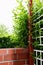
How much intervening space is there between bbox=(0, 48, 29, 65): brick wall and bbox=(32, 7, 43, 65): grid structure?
0.20 meters

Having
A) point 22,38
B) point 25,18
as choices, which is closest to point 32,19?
point 25,18

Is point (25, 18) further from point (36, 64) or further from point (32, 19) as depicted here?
point (36, 64)

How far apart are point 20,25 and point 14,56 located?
0.58 meters

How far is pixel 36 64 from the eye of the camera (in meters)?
3.36

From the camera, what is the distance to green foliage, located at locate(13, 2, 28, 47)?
3.44 meters

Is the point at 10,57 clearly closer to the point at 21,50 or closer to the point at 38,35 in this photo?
the point at 21,50

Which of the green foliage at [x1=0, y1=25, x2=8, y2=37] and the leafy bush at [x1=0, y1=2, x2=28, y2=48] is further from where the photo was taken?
the green foliage at [x1=0, y1=25, x2=8, y2=37]

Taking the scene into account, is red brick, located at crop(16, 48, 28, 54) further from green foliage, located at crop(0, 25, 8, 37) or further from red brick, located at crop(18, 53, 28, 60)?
green foliage, located at crop(0, 25, 8, 37)

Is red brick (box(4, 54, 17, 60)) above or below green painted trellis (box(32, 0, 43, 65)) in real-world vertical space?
below

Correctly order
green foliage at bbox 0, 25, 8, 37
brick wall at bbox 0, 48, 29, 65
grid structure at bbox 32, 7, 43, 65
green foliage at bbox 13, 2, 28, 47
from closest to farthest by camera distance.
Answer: grid structure at bbox 32, 7, 43, 65 < brick wall at bbox 0, 48, 29, 65 < green foliage at bbox 13, 2, 28, 47 < green foliage at bbox 0, 25, 8, 37

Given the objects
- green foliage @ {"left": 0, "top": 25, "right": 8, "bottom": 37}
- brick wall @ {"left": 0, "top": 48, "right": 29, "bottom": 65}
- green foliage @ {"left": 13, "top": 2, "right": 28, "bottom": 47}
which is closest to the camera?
brick wall @ {"left": 0, "top": 48, "right": 29, "bottom": 65}

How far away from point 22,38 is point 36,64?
553 millimetres

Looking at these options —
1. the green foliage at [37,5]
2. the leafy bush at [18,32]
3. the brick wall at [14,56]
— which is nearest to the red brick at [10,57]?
the brick wall at [14,56]

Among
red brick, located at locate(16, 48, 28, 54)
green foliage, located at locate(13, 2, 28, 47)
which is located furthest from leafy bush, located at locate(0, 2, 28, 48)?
red brick, located at locate(16, 48, 28, 54)
